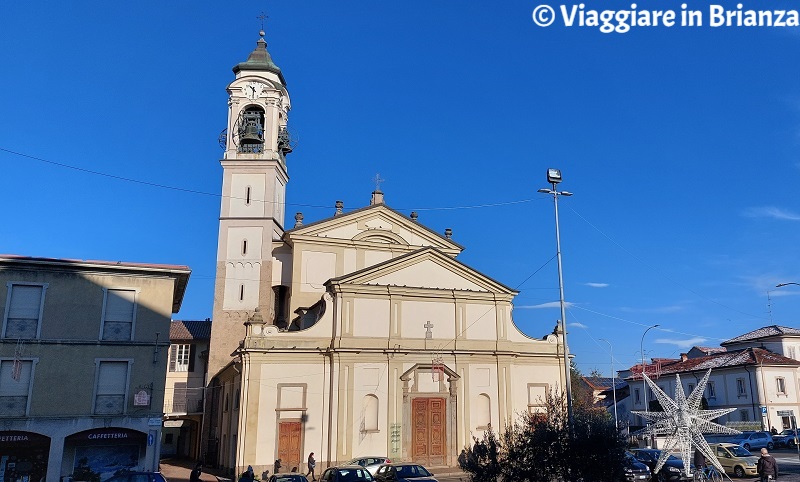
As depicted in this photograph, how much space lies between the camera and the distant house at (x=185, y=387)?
44.2m

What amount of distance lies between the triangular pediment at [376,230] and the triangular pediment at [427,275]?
3.77m

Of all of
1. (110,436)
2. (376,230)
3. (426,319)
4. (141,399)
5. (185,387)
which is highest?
(376,230)

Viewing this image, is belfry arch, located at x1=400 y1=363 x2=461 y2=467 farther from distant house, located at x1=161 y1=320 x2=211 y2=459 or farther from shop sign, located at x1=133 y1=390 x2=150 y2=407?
distant house, located at x1=161 y1=320 x2=211 y2=459

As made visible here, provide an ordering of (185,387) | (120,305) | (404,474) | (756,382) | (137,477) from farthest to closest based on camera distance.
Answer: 1. (756,382)
2. (185,387)
3. (120,305)
4. (404,474)
5. (137,477)

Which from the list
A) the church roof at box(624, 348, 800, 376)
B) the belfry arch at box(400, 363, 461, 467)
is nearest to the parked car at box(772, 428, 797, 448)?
the church roof at box(624, 348, 800, 376)

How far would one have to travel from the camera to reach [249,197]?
41219 millimetres

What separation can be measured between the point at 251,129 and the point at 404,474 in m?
28.5

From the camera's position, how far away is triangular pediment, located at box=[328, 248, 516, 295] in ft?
113

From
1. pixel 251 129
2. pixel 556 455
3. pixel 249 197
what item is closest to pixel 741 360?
pixel 249 197

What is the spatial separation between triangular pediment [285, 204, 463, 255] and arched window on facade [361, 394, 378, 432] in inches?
453

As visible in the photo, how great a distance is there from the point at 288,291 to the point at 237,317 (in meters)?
3.73

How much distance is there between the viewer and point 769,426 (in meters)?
49.1

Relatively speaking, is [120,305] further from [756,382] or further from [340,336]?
[756,382]

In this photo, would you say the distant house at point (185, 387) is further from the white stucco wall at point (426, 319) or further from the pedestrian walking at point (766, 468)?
the pedestrian walking at point (766, 468)
